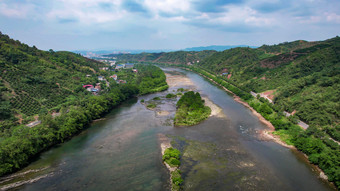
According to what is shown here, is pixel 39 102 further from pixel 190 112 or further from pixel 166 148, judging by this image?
pixel 190 112

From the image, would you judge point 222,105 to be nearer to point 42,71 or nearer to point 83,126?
point 83,126

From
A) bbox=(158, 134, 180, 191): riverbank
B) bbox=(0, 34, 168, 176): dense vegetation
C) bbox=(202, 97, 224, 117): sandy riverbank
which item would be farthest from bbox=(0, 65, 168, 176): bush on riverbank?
bbox=(202, 97, 224, 117): sandy riverbank

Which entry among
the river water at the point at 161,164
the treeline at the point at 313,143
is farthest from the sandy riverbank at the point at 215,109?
the treeline at the point at 313,143

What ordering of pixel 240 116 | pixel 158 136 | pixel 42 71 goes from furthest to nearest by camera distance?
pixel 42 71 < pixel 240 116 < pixel 158 136

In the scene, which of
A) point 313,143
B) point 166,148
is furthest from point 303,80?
point 166,148

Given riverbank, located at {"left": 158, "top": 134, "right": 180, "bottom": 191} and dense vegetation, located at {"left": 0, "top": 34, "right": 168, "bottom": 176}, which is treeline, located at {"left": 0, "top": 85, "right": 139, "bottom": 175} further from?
riverbank, located at {"left": 158, "top": 134, "right": 180, "bottom": 191}

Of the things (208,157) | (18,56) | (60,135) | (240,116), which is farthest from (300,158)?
(18,56)
